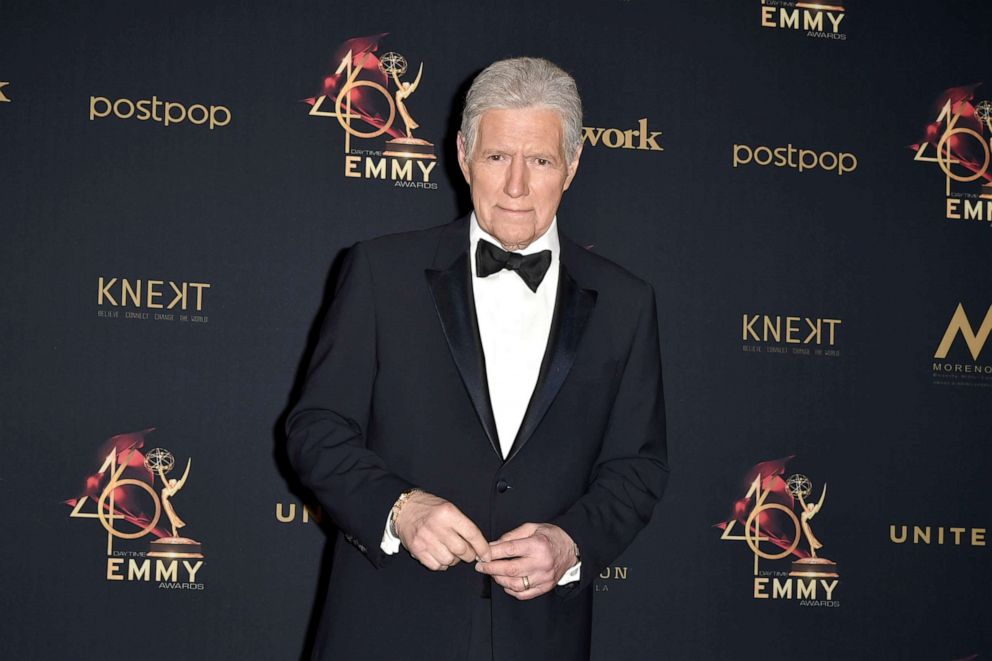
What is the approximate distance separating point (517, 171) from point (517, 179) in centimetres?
2

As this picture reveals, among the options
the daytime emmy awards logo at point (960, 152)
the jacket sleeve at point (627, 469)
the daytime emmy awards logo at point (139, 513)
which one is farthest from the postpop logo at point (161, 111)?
the daytime emmy awards logo at point (960, 152)

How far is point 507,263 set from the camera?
1.96 meters

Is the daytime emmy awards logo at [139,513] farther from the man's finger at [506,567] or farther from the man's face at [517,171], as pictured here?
the man's finger at [506,567]

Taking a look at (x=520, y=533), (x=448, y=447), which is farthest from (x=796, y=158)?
(x=520, y=533)

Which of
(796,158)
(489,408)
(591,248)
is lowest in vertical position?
(489,408)

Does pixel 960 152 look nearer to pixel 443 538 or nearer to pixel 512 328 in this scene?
pixel 512 328

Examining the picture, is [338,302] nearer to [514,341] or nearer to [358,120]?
[514,341]

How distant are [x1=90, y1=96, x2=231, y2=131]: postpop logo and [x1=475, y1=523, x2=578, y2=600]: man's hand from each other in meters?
2.23

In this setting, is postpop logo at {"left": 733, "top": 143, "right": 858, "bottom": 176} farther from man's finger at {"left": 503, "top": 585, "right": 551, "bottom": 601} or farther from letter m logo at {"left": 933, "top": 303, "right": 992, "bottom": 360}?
man's finger at {"left": 503, "top": 585, "right": 551, "bottom": 601}

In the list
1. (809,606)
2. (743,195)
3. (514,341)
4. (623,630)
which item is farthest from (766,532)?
(514,341)

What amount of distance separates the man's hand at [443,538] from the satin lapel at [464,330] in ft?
0.83

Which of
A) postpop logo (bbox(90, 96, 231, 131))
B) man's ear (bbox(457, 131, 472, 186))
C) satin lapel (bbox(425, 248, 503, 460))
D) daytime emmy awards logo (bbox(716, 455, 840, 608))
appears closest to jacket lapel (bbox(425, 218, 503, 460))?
satin lapel (bbox(425, 248, 503, 460))

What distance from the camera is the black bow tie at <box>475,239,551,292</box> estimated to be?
1.95 meters

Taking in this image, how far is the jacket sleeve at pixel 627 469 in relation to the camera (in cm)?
178
